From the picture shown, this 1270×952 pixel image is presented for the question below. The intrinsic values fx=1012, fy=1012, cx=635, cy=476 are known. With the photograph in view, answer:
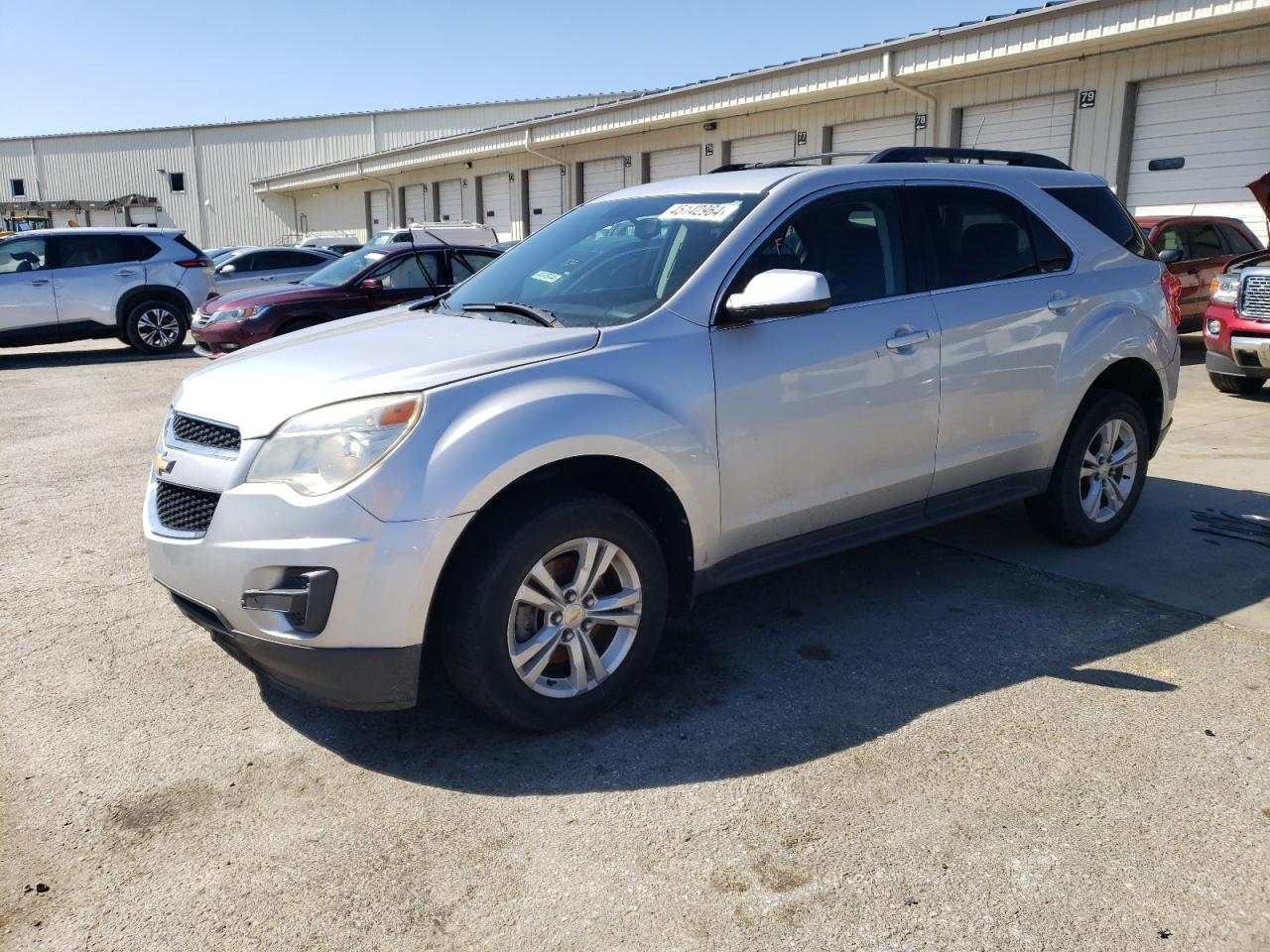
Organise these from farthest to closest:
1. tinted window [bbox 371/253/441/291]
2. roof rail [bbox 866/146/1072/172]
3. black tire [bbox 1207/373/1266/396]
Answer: tinted window [bbox 371/253/441/291] → black tire [bbox 1207/373/1266/396] → roof rail [bbox 866/146/1072/172]

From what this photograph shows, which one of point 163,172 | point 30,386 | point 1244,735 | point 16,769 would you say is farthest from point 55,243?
point 163,172

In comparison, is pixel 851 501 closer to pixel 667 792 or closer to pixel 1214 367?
pixel 667 792

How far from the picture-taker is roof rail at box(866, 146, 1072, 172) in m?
4.37

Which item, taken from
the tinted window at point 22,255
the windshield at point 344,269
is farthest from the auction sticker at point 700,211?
the tinted window at point 22,255

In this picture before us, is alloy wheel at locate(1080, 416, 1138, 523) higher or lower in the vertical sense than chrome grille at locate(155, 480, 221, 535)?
lower

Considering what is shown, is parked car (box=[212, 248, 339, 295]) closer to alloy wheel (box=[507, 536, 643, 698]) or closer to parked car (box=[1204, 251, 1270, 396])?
parked car (box=[1204, 251, 1270, 396])

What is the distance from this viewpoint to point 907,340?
3951 mm

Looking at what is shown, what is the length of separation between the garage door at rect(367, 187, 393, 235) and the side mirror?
110 feet

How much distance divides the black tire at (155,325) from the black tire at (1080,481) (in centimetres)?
1323

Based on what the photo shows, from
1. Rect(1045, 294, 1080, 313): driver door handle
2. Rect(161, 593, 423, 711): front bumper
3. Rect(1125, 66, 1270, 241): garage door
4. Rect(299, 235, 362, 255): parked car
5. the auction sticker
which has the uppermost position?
Rect(1125, 66, 1270, 241): garage door

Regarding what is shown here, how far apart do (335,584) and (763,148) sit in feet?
57.2

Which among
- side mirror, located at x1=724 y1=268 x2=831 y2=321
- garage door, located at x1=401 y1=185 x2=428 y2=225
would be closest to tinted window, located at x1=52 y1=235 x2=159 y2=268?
side mirror, located at x1=724 y1=268 x2=831 y2=321

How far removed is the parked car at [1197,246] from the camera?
12086 millimetres

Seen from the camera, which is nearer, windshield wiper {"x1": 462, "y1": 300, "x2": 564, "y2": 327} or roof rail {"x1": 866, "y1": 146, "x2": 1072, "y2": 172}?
windshield wiper {"x1": 462, "y1": 300, "x2": 564, "y2": 327}
